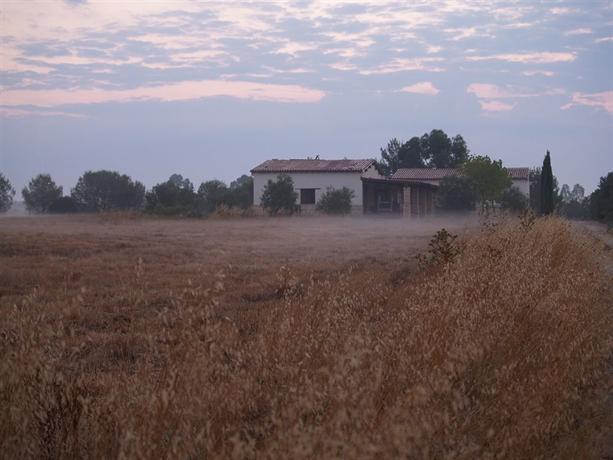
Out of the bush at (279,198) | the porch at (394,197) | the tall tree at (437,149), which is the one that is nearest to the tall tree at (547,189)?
the porch at (394,197)

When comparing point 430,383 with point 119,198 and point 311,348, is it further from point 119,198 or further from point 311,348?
point 119,198

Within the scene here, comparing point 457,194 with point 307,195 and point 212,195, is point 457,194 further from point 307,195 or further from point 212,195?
point 212,195

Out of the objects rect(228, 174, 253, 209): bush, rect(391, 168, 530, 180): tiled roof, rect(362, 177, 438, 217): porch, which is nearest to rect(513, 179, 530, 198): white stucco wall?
rect(391, 168, 530, 180): tiled roof

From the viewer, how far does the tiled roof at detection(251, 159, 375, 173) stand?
50375 mm

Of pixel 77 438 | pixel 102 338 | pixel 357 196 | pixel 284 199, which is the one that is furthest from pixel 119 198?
pixel 77 438

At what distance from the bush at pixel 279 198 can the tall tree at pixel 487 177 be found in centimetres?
1211

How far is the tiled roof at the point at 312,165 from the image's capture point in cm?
5038

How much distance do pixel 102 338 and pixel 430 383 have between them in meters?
3.72

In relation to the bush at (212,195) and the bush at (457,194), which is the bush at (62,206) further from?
the bush at (457,194)

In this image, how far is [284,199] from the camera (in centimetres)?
4503

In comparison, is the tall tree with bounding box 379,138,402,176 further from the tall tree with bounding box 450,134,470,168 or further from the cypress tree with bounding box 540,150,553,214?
the cypress tree with bounding box 540,150,553,214

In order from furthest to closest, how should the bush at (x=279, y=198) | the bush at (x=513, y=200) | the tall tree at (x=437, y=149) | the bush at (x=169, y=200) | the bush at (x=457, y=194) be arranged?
the tall tree at (x=437, y=149) → the bush at (x=513, y=200) → the bush at (x=457, y=194) → the bush at (x=279, y=198) → the bush at (x=169, y=200)

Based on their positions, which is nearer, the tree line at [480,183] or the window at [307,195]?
the tree line at [480,183]

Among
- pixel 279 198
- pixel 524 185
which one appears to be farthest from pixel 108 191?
pixel 524 185
